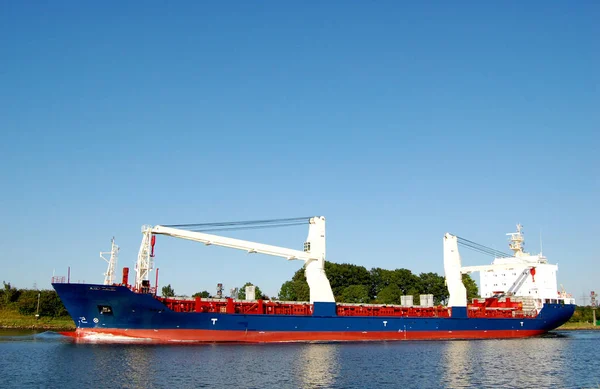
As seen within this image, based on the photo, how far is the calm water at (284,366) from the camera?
81.9 feet

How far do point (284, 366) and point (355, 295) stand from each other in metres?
58.3

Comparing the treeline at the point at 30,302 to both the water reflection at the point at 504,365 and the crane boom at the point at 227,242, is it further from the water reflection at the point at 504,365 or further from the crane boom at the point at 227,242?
the water reflection at the point at 504,365

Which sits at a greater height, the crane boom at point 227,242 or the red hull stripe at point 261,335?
the crane boom at point 227,242

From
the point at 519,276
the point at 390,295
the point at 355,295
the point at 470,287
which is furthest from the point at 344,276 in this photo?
the point at 519,276

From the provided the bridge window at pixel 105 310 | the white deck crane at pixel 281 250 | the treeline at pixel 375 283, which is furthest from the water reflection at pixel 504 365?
the treeline at pixel 375 283

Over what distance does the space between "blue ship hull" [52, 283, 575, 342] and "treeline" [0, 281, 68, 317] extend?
108 feet

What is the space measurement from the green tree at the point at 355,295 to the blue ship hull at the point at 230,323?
3521 cm

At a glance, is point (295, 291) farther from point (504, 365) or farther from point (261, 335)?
point (504, 365)

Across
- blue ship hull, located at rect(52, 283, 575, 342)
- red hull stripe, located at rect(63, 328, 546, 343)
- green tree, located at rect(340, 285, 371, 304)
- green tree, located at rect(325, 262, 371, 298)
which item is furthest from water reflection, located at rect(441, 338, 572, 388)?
green tree, located at rect(325, 262, 371, 298)

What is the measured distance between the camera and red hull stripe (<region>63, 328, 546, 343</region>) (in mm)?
38000

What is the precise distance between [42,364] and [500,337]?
41559 mm

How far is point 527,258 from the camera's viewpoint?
199ft

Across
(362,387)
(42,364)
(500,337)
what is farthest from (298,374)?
(500,337)

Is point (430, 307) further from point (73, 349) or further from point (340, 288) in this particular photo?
point (340, 288)
